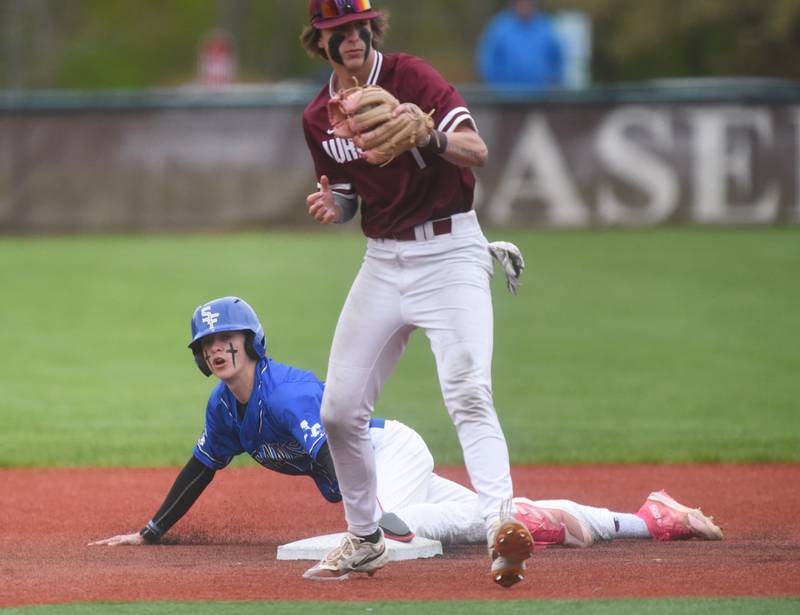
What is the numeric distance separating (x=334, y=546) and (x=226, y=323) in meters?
1.00

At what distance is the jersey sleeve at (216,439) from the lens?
19.9ft

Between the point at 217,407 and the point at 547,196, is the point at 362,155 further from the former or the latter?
the point at 547,196

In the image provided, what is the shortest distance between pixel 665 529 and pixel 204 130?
40.4 feet

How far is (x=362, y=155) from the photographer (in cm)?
530

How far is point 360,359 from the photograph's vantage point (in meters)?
5.31

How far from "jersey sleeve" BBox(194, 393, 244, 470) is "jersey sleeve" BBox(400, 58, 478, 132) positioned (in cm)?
157

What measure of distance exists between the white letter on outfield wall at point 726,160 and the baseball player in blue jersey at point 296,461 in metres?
11.2

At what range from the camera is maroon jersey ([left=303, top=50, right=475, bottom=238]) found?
530 cm

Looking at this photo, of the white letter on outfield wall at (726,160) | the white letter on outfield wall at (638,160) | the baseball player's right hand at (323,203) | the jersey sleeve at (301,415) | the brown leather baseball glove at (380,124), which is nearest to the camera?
the brown leather baseball glove at (380,124)

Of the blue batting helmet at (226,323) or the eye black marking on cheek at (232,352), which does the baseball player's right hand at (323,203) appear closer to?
the blue batting helmet at (226,323)

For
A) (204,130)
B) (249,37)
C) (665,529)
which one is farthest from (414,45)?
(665,529)

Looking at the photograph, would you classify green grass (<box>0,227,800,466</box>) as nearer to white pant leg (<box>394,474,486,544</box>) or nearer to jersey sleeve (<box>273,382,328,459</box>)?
white pant leg (<box>394,474,486,544</box>)

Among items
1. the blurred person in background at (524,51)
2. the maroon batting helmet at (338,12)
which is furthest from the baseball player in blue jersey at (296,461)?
the blurred person in background at (524,51)

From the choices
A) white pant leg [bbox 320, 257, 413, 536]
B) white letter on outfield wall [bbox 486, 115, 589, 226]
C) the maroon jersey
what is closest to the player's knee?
white pant leg [bbox 320, 257, 413, 536]
